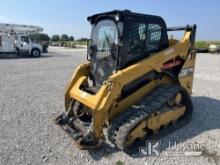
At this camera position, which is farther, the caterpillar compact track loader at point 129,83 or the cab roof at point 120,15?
the cab roof at point 120,15

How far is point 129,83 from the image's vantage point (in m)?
5.09

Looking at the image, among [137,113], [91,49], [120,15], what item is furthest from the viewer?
[91,49]

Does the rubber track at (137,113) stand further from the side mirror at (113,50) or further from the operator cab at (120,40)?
the side mirror at (113,50)

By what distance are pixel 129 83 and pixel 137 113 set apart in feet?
2.04

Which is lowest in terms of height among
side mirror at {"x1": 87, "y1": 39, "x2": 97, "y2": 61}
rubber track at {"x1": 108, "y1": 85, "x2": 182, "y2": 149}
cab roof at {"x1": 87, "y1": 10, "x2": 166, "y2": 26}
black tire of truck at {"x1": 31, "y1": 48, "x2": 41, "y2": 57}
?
black tire of truck at {"x1": 31, "y1": 48, "x2": 41, "y2": 57}

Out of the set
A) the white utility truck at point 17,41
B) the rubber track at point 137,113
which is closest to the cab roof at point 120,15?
the rubber track at point 137,113

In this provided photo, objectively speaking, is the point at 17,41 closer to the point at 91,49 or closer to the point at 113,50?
the point at 91,49

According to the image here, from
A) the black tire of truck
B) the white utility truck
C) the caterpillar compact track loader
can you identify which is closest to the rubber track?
the caterpillar compact track loader

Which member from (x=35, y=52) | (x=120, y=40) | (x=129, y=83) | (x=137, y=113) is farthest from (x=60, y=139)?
(x=35, y=52)

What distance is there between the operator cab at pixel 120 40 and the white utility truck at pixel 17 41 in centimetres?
2081

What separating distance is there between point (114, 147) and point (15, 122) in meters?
2.62

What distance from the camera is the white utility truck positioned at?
24.7 m

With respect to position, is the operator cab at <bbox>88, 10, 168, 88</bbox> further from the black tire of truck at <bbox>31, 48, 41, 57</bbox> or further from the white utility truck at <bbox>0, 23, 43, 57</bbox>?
the black tire of truck at <bbox>31, 48, 41, 57</bbox>

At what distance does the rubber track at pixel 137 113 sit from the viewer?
455 centimetres
